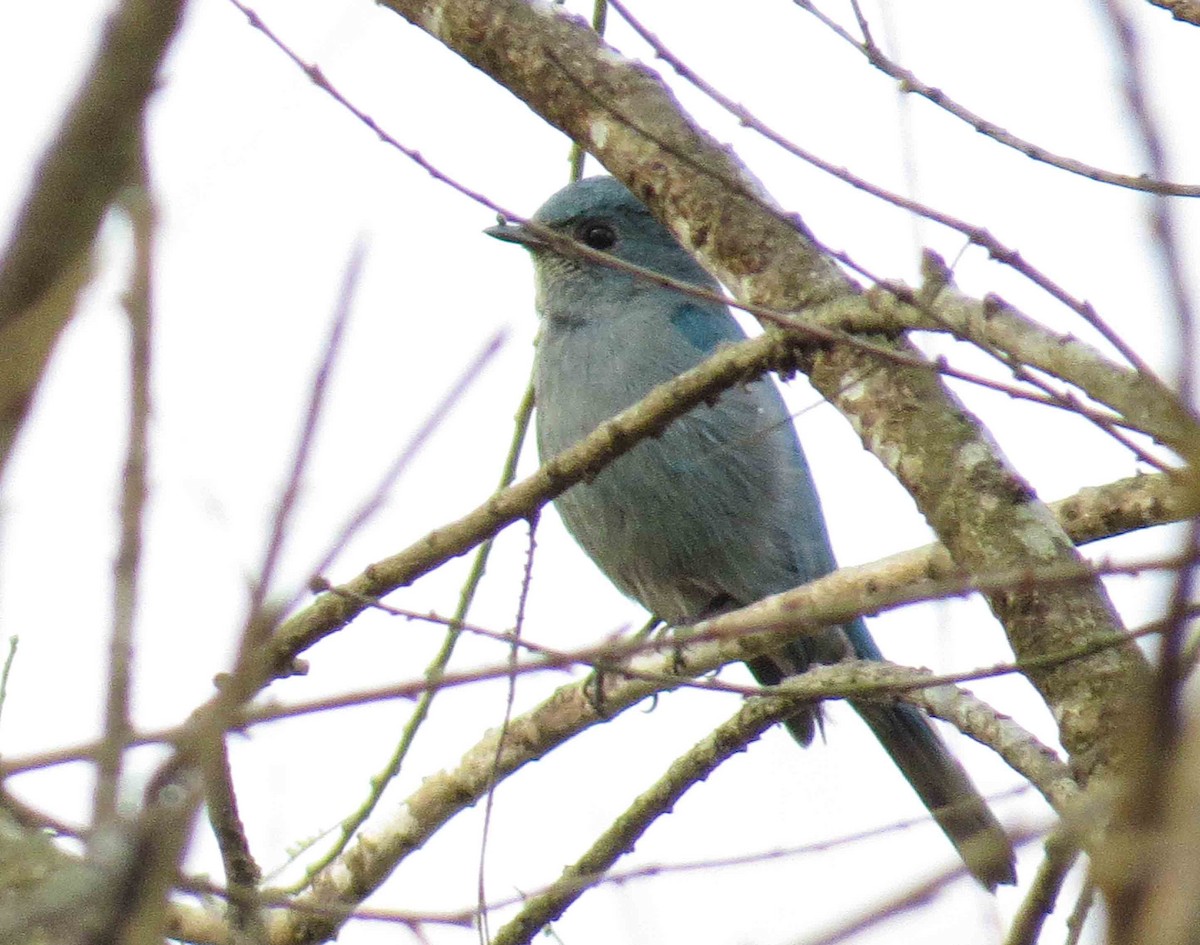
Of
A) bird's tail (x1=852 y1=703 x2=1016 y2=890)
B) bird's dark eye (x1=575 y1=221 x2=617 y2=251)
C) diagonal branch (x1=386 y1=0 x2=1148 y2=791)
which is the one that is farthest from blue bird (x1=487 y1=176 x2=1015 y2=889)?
diagonal branch (x1=386 y1=0 x2=1148 y2=791)

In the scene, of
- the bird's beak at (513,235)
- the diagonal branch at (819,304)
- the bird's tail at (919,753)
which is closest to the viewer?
the diagonal branch at (819,304)

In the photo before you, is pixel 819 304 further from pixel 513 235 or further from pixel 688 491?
pixel 513 235

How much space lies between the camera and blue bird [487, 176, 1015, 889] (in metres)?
6.34

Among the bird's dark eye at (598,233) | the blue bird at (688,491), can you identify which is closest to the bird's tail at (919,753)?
the blue bird at (688,491)

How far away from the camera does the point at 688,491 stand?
252 inches

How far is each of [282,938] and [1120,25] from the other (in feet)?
12.1

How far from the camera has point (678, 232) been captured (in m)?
4.40

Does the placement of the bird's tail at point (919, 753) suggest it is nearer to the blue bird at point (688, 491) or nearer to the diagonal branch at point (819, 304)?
the blue bird at point (688, 491)

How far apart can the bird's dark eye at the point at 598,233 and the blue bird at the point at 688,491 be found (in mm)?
318

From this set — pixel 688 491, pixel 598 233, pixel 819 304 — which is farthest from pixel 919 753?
pixel 819 304

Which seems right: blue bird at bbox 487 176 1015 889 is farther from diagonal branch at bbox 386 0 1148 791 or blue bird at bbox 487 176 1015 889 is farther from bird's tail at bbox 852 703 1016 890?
diagonal branch at bbox 386 0 1148 791

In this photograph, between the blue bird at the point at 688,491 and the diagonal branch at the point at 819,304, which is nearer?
the diagonal branch at the point at 819,304

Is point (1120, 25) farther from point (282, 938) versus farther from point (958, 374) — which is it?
point (282, 938)

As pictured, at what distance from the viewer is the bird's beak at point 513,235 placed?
282 inches
